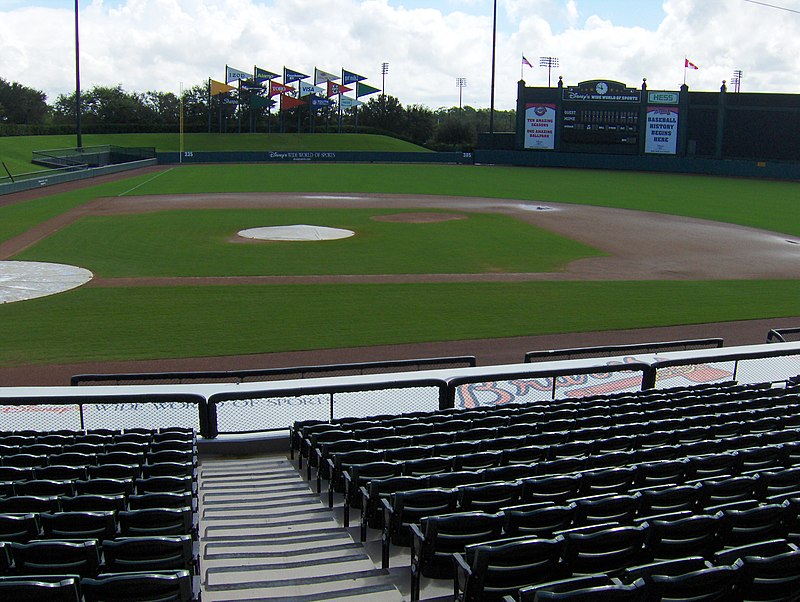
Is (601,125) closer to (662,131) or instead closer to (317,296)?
(662,131)

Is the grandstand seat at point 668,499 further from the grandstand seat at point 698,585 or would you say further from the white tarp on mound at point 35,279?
the white tarp on mound at point 35,279

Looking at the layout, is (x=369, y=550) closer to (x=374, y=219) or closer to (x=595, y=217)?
(x=374, y=219)

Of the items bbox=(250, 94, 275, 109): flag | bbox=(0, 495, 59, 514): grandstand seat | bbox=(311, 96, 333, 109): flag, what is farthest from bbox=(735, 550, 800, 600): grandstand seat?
bbox=(311, 96, 333, 109): flag

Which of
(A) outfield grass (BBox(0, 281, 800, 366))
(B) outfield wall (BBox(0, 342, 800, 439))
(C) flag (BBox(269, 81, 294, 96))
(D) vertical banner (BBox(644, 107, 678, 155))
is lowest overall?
(A) outfield grass (BBox(0, 281, 800, 366))

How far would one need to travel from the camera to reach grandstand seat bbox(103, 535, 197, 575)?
5.69 meters

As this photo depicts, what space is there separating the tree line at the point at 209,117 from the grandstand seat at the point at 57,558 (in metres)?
94.9

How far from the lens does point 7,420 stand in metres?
12.1

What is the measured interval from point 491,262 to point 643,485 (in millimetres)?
23504

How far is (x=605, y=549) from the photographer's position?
18.9ft

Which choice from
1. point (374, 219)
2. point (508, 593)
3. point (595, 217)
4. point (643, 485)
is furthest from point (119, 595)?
point (595, 217)

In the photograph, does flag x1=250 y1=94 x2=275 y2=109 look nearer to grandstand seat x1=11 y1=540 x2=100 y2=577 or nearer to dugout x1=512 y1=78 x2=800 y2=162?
dugout x1=512 y1=78 x2=800 y2=162

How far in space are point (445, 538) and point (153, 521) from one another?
7.91 feet

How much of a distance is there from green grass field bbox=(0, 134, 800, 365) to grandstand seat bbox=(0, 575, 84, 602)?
13.7 meters

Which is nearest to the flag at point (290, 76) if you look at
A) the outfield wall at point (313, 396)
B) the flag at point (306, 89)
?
the flag at point (306, 89)
